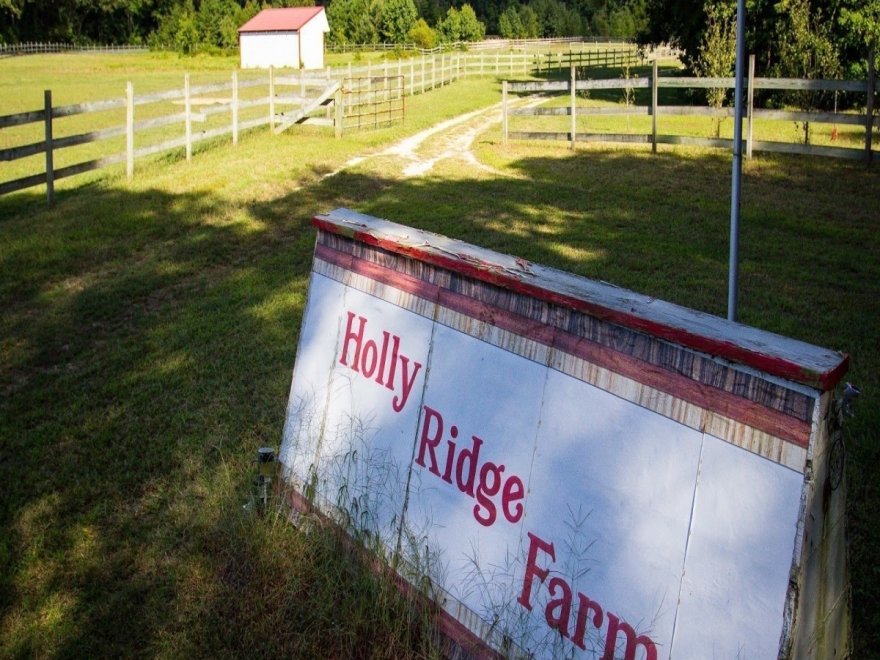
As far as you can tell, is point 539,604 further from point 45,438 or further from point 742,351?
point 45,438

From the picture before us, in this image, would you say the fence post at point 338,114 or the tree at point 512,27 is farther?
the tree at point 512,27

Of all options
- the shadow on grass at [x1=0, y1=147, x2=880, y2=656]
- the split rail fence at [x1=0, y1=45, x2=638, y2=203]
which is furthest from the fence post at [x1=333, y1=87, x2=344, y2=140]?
the shadow on grass at [x1=0, y1=147, x2=880, y2=656]

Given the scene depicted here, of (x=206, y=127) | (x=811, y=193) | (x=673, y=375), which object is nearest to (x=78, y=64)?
(x=206, y=127)

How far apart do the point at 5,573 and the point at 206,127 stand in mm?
22569

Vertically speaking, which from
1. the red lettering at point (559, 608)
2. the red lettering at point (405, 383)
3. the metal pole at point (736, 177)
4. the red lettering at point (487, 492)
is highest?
the metal pole at point (736, 177)

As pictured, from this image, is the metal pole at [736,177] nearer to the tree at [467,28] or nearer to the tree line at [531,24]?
the tree line at [531,24]

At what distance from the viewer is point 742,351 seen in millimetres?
2467

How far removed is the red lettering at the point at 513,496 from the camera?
10.6 feet

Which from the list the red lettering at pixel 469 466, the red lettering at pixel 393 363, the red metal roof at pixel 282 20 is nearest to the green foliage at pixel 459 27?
the red metal roof at pixel 282 20

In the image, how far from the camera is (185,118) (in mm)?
16797

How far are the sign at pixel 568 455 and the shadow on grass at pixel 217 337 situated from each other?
0.54 meters


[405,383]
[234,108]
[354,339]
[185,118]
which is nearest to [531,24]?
[234,108]

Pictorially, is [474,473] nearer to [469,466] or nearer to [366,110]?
[469,466]

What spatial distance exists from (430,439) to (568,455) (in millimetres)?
808
